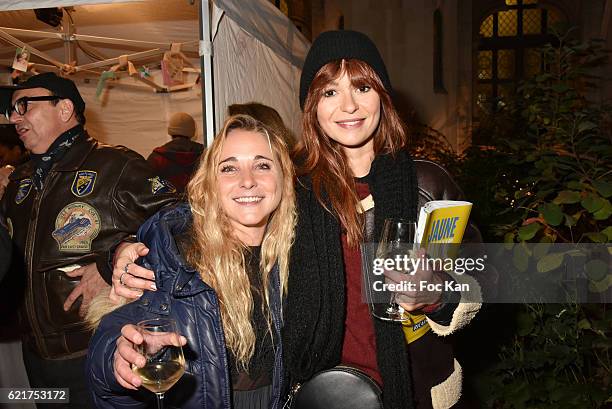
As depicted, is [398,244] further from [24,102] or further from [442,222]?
[24,102]

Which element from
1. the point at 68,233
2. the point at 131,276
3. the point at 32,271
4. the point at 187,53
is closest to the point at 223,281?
the point at 131,276

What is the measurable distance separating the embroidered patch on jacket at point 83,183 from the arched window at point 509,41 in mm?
22667

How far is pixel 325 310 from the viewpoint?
1.93 m

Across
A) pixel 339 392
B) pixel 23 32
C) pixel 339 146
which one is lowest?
pixel 339 392

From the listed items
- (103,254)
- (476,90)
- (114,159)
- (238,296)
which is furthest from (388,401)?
(476,90)

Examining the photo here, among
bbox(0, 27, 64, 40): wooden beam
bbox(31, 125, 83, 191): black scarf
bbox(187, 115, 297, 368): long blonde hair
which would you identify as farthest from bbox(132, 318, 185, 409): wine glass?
bbox(0, 27, 64, 40): wooden beam

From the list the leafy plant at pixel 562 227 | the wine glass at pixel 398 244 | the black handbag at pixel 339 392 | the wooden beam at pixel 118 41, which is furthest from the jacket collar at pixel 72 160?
the leafy plant at pixel 562 227

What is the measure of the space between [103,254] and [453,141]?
18968mm

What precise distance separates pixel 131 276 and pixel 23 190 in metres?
1.84

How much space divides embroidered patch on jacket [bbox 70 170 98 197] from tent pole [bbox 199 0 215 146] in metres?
0.77

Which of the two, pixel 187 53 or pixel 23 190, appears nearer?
pixel 23 190

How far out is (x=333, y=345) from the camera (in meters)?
1.93

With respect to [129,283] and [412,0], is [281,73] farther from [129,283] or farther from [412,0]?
[412,0]

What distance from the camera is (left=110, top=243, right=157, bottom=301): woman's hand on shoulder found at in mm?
1788
